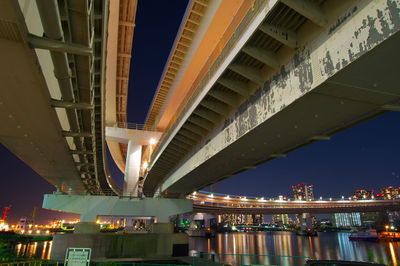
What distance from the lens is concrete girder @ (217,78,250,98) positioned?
10.7 m

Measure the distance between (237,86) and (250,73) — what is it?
3.78 feet

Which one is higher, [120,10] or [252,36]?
[120,10]

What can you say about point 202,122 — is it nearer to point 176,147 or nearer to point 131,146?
point 176,147

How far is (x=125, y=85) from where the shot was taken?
30.4 metres

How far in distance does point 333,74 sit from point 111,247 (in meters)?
27.7

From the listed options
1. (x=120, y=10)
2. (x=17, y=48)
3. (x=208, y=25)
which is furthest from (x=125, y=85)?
(x=17, y=48)

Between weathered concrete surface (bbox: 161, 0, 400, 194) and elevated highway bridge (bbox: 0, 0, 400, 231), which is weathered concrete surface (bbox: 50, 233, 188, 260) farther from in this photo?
weathered concrete surface (bbox: 161, 0, 400, 194)

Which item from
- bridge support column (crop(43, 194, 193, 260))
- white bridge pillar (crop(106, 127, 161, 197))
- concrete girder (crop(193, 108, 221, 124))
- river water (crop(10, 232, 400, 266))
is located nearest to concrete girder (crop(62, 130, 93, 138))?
concrete girder (crop(193, 108, 221, 124))

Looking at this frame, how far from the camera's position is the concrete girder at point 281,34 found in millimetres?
7703

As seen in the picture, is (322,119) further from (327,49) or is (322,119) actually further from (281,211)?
(281,211)

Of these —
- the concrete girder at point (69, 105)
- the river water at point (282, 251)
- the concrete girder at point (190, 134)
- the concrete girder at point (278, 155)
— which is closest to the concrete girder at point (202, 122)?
the concrete girder at point (190, 134)

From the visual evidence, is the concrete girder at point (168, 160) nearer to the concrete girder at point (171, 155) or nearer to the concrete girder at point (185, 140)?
the concrete girder at point (171, 155)

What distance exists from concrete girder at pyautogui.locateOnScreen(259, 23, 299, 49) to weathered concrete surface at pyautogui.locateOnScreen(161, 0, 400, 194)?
404mm

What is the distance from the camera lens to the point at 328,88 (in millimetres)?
7027
